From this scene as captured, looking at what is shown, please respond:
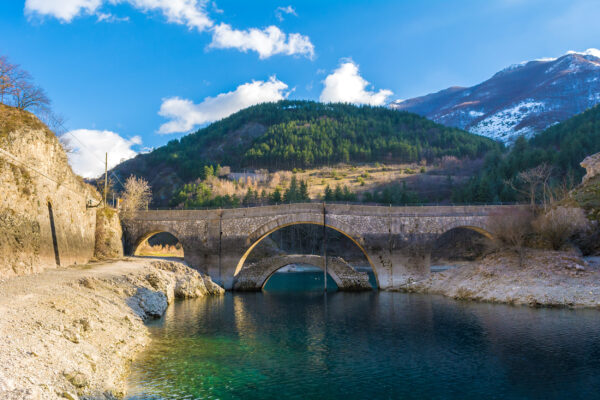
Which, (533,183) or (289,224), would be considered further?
(533,183)

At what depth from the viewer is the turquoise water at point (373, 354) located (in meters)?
12.0

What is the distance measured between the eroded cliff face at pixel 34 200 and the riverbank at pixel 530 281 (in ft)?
94.3

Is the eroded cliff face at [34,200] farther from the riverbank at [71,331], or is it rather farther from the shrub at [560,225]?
the shrub at [560,225]

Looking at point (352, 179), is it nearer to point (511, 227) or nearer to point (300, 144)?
point (300, 144)

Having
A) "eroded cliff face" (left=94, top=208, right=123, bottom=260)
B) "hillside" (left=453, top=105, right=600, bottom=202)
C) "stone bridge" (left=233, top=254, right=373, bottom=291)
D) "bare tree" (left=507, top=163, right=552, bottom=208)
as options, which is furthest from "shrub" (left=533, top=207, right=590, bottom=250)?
"eroded cliff face" (left=94, top=208, right=123, bottom=260)

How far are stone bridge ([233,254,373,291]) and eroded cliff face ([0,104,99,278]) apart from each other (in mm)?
14198

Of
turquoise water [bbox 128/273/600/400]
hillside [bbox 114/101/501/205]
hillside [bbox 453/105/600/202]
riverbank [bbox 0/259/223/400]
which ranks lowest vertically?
turquoise water [bbox 128/273/600/400]

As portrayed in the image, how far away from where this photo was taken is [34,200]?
23.0 meters

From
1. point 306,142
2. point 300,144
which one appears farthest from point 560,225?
point 300,144

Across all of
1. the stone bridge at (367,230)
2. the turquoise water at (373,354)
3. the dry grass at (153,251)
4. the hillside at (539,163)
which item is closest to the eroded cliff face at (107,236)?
the stone bridge at (367,230)

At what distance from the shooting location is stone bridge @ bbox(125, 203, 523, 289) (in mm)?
36188

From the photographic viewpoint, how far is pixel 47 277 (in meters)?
20.5

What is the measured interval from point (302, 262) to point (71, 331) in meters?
25.1

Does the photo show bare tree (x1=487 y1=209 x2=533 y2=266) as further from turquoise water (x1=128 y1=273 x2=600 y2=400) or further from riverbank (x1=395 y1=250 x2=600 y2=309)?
turquoise water (x1=128 y1=273 x2=600 y2=400)
